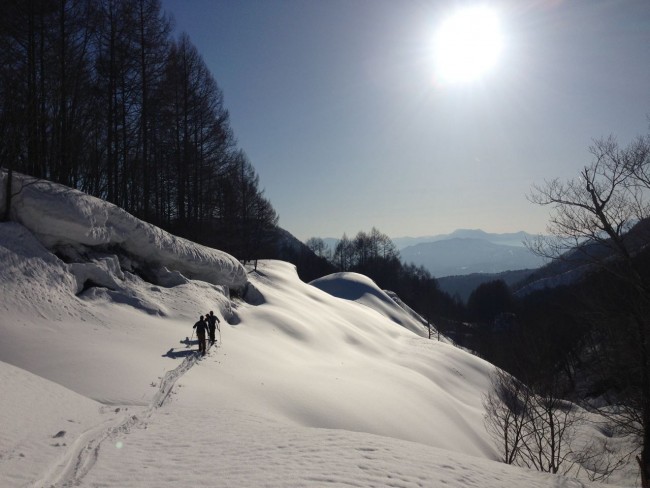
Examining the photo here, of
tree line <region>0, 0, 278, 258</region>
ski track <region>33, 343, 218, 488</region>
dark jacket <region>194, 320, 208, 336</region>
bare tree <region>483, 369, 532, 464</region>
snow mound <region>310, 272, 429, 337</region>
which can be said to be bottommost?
bare tree <region>483, 369, 532, 464</region>

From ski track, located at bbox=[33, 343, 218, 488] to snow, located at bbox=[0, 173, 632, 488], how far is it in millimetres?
28

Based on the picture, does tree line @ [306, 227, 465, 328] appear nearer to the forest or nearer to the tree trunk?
the forest

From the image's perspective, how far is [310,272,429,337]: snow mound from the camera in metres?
44.7

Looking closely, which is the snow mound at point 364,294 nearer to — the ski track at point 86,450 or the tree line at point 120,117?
the tree line at point 120,117

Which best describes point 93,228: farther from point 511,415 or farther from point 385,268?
point 385,268

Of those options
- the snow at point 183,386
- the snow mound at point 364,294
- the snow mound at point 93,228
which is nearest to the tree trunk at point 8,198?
the snow mound at point 93,228

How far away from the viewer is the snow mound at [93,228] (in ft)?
45.3

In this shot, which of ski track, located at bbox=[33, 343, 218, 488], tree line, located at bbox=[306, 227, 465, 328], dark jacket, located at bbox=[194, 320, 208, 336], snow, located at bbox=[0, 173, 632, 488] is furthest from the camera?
tree line, located at bbox=[306, 227, 465, 328]

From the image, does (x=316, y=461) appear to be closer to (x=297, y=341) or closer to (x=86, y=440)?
(x=86, y=440)

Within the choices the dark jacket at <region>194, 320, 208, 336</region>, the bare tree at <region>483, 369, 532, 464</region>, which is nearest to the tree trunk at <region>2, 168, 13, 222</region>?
the dark jacket at <region>194, 320, 208, 336</region>

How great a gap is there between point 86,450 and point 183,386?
12.9 feet

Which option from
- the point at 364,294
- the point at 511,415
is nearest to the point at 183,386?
the point at 511,415

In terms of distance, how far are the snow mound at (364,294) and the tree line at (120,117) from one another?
15.4m

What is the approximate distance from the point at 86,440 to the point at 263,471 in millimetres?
3120
